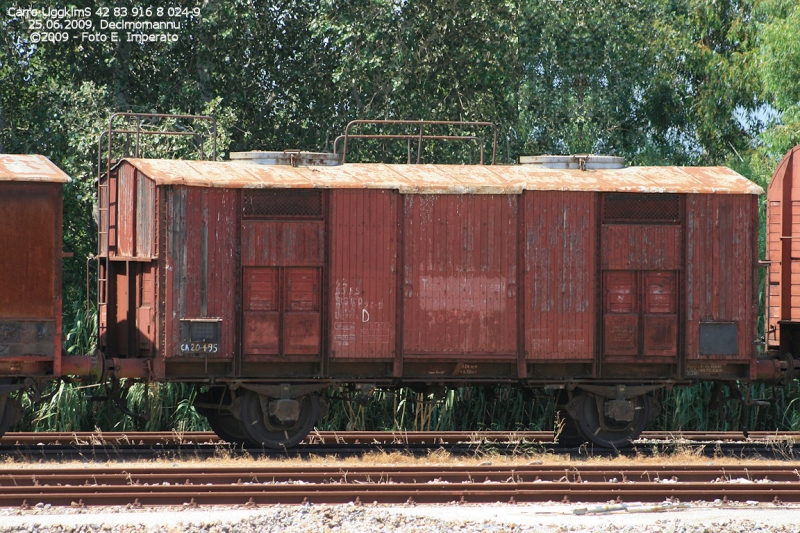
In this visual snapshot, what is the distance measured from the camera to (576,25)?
2275cm

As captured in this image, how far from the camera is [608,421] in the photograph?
14078 mm

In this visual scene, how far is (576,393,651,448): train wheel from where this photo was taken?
547 inches

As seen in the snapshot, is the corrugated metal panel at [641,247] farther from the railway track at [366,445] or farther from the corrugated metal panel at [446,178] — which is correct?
the railway track at [366,445]

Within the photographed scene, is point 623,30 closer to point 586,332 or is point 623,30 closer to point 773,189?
point 773,189

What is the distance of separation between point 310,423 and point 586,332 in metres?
3.78

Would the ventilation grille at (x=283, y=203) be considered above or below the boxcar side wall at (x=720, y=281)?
above

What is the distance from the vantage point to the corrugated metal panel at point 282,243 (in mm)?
13133

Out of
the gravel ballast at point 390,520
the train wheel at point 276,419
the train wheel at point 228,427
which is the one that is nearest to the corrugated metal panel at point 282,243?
the train wheel at point 276,419

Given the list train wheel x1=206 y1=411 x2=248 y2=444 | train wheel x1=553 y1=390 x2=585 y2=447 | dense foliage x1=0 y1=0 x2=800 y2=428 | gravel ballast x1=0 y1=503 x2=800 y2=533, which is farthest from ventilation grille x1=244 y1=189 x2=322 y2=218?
dense foliage x1=0 y1=0 x2=800 y2=428

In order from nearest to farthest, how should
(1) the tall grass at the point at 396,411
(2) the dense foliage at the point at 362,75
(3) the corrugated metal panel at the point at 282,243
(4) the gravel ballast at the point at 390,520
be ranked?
(4) the gravel ballast at the point at 390,520, (3) the corrugated metal panel at the point at 282,243, (1) the tall grass at the point at 396,411, (2) the dense foliage at the point at 362,75

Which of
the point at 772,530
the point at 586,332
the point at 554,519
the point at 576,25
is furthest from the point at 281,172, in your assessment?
the point at 576,25

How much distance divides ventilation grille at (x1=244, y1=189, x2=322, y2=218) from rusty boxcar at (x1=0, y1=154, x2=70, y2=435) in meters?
2.24

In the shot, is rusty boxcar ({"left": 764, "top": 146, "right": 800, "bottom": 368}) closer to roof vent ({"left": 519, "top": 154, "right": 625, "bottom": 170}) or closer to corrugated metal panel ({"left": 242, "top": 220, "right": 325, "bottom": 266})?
roof vent ({"left": 519, "top": 154, "right": 625, "bottom": 170})

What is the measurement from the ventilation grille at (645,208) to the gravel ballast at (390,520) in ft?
17.0
